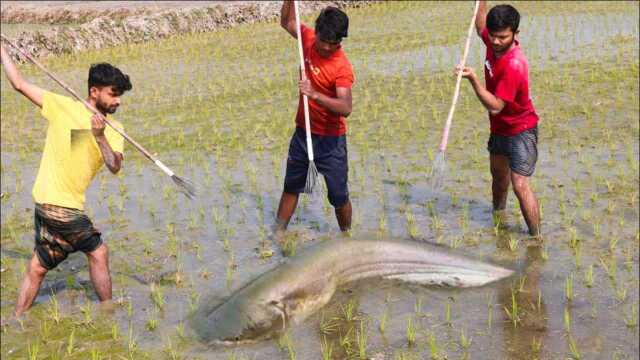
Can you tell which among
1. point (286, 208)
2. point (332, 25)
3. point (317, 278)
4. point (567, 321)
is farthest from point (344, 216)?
point (567, 321)

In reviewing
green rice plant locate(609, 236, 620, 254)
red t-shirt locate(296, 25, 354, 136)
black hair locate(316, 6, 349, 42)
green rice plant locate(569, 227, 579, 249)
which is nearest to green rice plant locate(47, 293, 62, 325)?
red t-shirt locate(296, 25, 354, 136)

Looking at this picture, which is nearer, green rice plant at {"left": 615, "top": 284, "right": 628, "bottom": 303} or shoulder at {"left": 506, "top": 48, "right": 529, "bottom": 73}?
green rice plant at {"left": 615, "top": 284, "right": 628, "bottom": 303}

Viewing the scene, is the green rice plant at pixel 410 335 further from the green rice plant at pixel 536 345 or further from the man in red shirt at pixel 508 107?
the man in red shirt at pixel 508 107

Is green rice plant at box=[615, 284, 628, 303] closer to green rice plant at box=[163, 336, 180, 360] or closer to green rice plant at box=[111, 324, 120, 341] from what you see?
green rice plant at box=[163, 336, 180, 360]

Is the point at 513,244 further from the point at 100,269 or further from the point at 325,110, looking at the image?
the point at 100,269

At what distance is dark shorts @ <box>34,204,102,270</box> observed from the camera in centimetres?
429

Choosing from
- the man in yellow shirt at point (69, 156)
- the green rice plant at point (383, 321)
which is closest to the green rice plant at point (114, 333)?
the man in yellow shirt at point (69, 156)

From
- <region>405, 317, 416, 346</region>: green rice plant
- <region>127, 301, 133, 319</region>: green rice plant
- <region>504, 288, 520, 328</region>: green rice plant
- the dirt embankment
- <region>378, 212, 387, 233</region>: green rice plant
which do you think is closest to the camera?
<region>405, 317, 416, 346</region>: green rice plant

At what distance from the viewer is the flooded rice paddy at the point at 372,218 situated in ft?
13.4

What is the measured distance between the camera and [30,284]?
4.51 m

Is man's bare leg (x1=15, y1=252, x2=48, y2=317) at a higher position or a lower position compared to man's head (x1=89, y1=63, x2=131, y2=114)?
lower

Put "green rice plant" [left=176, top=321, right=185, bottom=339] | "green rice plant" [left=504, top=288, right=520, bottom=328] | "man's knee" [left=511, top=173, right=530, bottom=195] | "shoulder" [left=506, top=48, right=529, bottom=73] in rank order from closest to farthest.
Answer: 1. "green rice plant" [left=504, top=288, right=520, bottom=328]
2. "green rice plant" [left=176, top=321, right=185, bottom=339]
3. "shoulder" [left=506, top=48, right=529, bottom=73]
4. "man's knee" [left=511, top=173, right=530, bottom=195]

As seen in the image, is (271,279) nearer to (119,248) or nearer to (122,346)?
(122,346)

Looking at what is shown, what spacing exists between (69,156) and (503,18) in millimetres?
2672
